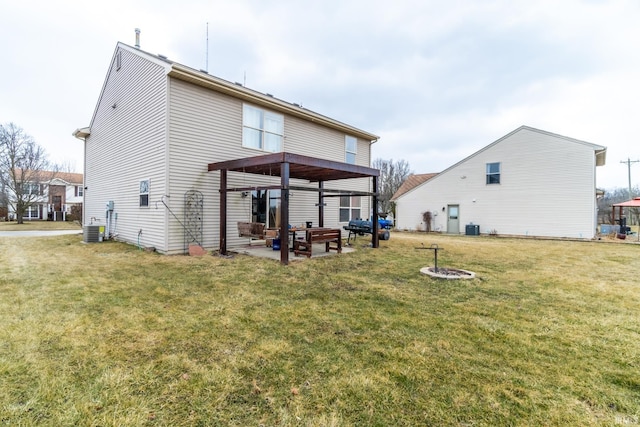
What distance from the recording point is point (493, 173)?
1700cm

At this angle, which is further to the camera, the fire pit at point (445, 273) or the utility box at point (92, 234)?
the utility box at point (92, 234)

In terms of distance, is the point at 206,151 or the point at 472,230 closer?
the point at 206,151

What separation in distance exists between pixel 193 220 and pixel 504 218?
55.4 feet

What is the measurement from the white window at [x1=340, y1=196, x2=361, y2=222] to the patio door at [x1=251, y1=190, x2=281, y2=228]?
3977mm

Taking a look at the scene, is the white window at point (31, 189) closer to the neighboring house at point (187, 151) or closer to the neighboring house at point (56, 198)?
the neighboring house at point (56, 198)

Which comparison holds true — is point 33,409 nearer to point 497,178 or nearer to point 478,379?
point 478,379

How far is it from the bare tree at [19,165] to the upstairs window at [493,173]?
34.8m

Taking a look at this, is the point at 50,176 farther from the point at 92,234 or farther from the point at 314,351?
the point at 314,351

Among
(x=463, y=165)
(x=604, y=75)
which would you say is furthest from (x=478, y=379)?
(x=463, y=165)

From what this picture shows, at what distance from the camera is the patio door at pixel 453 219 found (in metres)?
18.5

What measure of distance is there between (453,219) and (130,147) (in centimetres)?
1819

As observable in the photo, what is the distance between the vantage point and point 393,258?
807cm

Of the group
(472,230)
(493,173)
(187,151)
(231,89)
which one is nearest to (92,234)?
(187,151)

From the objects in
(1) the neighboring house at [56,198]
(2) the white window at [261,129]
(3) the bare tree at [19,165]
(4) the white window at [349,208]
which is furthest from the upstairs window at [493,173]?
(1) the neighboring house at [56,198]
